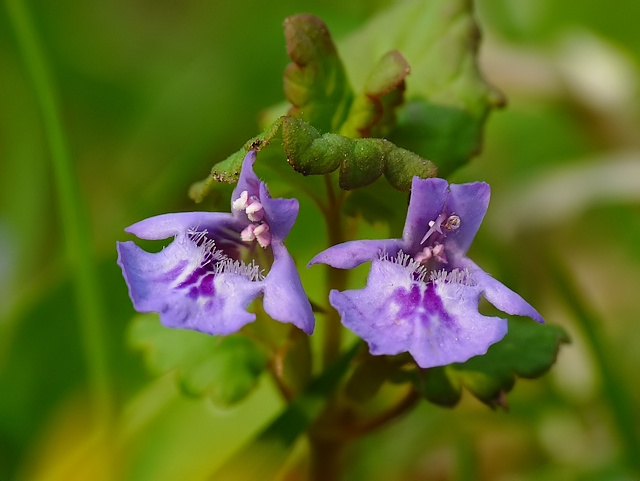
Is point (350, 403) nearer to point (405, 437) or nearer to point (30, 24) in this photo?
point (405, 437)

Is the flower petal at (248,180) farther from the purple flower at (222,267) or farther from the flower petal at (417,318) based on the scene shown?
the flower petal at (417,318)

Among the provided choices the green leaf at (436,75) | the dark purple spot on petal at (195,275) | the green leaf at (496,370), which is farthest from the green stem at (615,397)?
the dark purple spot on petal at (195,275)

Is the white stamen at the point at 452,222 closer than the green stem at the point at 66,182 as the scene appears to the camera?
Yes

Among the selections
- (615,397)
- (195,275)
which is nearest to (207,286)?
(195,275)

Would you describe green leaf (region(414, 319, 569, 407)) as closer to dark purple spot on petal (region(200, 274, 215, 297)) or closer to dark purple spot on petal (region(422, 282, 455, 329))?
dark purple spot on petal (region(422, 282, 455, 329))

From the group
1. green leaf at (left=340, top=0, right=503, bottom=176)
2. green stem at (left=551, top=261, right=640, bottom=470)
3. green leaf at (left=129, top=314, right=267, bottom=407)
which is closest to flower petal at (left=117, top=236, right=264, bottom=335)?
green leaf at (left=129, top=314, right=267, bottom=407)

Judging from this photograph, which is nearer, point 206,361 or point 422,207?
point 422,207

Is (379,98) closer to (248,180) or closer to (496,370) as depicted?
(248,180)
